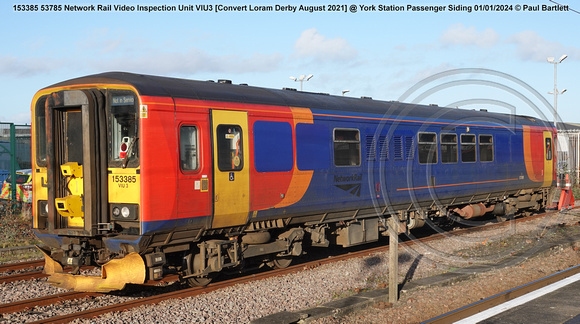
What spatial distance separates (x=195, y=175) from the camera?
28.0ft

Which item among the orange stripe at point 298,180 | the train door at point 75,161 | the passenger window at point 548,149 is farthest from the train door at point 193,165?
the passenger window at point 548,149

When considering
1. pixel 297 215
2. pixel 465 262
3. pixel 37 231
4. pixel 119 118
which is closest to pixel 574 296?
pixel 465 262

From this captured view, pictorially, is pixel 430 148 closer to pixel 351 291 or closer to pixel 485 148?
pixel 485 148

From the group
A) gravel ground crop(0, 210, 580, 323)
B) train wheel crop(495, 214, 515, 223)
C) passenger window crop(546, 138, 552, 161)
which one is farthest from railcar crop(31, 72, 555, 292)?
passenger window crop(546, 138, 552, 161)

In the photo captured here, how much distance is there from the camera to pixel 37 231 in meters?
9.10

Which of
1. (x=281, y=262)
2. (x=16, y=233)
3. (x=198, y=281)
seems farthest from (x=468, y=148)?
(x=16, y=233)

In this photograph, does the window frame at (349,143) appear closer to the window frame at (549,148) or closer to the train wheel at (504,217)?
the train wheel at (504,217)

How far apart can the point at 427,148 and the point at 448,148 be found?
3.07ft

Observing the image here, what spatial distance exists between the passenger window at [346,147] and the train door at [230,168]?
253 centimetres

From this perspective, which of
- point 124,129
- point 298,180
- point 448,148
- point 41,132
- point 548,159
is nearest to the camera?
point 124,129

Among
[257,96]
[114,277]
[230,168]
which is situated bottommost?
[114,277]

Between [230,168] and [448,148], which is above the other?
[448,148]

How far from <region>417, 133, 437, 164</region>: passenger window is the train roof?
483 millimetres

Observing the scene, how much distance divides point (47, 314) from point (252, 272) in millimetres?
3981
